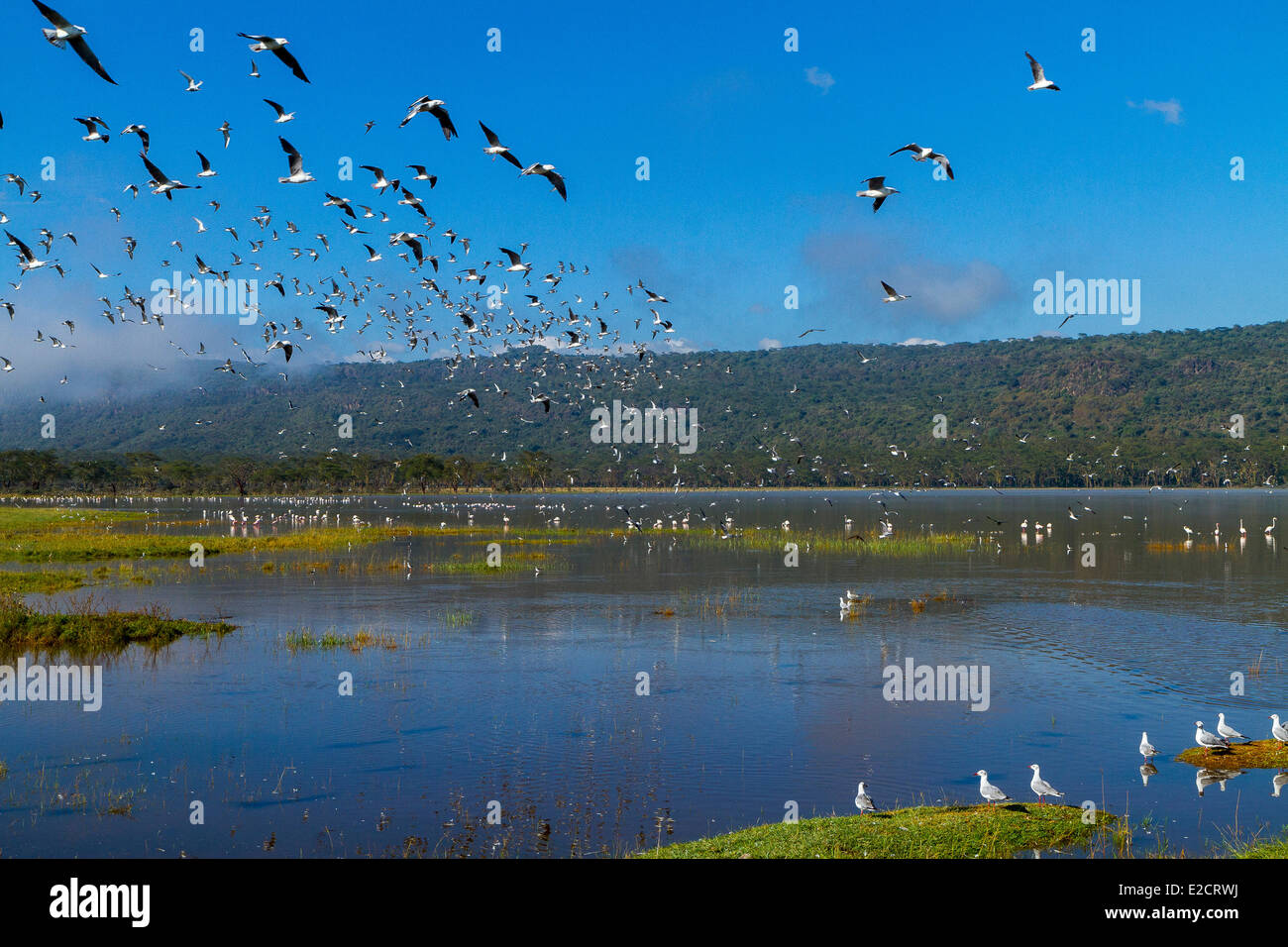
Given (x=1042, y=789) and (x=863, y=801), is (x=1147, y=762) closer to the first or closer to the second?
(x=1042, y=789)

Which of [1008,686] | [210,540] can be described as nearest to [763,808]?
[1008,686]

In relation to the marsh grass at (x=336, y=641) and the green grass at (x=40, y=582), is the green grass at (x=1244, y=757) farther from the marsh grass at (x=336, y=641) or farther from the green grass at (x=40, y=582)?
the green grass at (x=40, y=582)

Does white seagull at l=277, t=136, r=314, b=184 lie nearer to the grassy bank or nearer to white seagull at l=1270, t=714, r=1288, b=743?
white seagull at l=1270, t=714, r=1288, b=743

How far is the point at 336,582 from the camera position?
168ft

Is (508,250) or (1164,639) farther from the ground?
(508,250)

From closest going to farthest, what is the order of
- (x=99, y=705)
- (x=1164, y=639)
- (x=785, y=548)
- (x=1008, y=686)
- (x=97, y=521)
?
(x=99, y=705), (x=1008, y=686), (x=1164, y=639), (x=785, y=548), (x=97, y=521)

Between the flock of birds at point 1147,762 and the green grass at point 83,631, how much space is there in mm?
23864

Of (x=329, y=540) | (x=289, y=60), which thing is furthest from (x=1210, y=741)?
(x=329, y=540)

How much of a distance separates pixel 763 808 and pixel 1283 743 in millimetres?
10997

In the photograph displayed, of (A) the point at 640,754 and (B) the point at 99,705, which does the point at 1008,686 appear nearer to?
(A) the point at 640,754

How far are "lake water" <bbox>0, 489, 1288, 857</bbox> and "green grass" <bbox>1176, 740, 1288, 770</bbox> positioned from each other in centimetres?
42

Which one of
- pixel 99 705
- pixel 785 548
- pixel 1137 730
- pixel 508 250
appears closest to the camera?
pixel 1137 730

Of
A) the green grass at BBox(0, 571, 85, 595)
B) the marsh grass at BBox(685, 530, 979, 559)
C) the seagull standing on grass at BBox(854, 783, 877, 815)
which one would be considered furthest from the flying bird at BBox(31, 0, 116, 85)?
the marsh grass at BBox(685, 530, 979, 559)

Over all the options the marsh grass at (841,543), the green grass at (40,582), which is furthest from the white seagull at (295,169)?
the marsh grass at (841,543)
